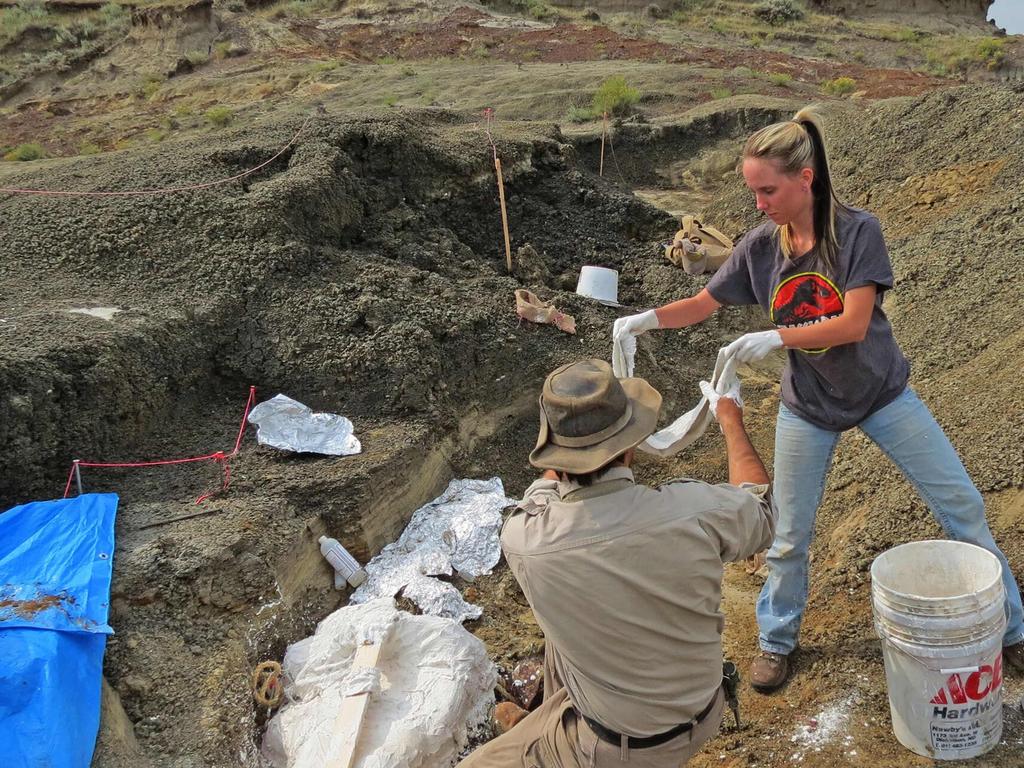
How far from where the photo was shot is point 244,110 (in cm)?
1620

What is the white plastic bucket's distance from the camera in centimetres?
229

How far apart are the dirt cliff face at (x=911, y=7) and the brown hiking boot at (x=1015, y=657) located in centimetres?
3537

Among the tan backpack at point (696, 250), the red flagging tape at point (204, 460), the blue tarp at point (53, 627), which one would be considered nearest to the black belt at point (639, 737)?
the blue tarp at point (53, 627)

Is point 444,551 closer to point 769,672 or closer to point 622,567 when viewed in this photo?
point 769,672

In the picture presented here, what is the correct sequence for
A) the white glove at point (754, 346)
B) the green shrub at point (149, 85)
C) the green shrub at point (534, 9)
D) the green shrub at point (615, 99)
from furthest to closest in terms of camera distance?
the green shrub at point (534, 9)
the green shrub at point (149, 85)
the green shrub at point (615, 99)
the white glove at point (754, 346)

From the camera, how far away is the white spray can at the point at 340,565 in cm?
423

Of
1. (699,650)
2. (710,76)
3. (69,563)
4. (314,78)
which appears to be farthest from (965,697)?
(314,78)

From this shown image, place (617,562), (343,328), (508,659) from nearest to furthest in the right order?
(617,562) < (508,659) < (343,328)

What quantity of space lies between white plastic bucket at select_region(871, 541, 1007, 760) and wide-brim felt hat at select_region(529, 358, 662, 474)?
110 cm

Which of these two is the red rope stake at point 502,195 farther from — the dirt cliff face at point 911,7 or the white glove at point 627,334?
the dirt cliff face at point 911,7

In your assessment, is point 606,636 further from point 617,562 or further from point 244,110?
point 244,110

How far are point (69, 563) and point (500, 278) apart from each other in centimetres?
398

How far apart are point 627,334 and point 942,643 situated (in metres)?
1.46

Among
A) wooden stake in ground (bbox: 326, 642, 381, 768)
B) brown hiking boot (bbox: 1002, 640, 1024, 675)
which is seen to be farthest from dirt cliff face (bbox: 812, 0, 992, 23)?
wooden stake in ground (bbox: 326, 642, 381, 768)
